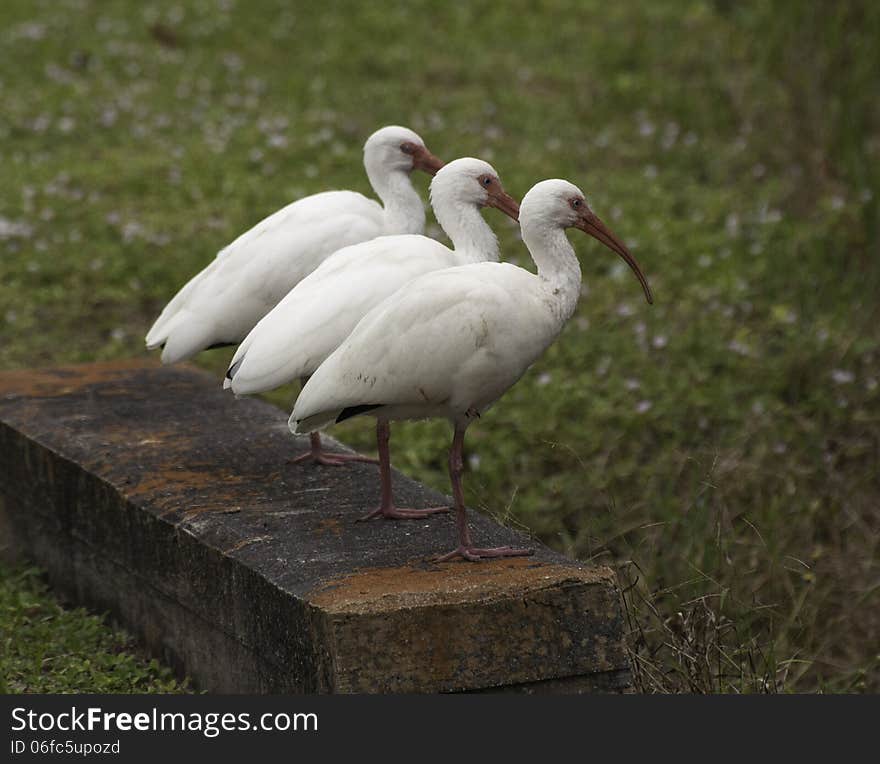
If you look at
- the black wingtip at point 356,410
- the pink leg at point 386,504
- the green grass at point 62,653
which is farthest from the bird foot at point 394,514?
the green grass at point 62,653

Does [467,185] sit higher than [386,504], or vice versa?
[467,185]

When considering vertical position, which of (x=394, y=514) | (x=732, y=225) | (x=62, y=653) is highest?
(x=732, y=225)

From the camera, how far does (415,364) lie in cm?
367

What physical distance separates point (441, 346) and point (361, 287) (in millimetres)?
453

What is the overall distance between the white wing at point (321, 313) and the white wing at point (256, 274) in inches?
19.9

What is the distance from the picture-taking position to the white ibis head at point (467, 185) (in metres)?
4.25

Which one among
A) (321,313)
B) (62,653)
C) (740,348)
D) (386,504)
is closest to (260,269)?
(321,313)

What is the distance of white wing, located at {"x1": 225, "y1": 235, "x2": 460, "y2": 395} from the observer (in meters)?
3.97

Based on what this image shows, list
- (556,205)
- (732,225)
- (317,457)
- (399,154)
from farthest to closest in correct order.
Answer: (732,225) → (399,154) → (317,457) → (556,205)

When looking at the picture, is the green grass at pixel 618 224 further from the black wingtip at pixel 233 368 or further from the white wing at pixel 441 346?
the black wingtip at pixel 233 368

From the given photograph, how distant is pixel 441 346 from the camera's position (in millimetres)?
3643

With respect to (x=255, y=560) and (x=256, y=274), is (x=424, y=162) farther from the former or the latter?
(x=255, y=560)

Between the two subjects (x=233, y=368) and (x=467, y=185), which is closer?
(x=233, y=368)

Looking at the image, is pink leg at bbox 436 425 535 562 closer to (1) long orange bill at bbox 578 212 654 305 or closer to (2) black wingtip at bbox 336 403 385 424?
(2) black wingtip at bbox 336 403 385 424
